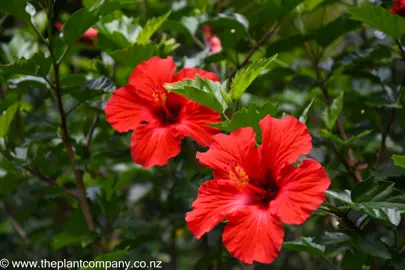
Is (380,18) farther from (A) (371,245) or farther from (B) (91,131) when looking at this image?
(B) (91,131)

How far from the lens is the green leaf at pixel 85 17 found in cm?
114

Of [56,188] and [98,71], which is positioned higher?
[98,71]

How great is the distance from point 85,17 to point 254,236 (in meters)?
0.59

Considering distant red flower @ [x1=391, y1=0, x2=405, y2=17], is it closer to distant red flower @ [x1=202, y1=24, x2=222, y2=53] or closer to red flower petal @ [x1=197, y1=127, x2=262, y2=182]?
red flower petal @ [x1=197, y1=127, x2=262, y2=182]

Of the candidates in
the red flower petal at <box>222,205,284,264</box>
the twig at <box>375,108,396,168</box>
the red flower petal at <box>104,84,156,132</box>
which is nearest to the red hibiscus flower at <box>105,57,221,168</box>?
the red flower petal at <box>104,84,156,132</box>

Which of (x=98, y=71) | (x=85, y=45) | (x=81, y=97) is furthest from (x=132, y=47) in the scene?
(x=85, y=45)

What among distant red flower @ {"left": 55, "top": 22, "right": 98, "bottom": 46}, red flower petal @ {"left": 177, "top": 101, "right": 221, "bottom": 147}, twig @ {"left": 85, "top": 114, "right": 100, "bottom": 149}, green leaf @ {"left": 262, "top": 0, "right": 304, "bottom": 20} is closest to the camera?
red flower petal @ {"left": 177, "top": 101, "right": 221, "bottom": 147}

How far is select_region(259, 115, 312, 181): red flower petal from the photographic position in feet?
3.06

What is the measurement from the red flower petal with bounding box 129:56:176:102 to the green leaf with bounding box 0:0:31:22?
26 centimetres

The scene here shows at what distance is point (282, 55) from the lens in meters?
1.69

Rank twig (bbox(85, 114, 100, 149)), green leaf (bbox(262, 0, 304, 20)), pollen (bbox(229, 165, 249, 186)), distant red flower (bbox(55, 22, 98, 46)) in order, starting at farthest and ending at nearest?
distant red flower (bbox(55, 22, 98, 46)) < twig (bbox(85, 114, 100, 149)) < green leaf (bbox(262, 0, 304, 20)) < pollen (bbox(229, 165, 249, 186))

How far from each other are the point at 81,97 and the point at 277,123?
558mm

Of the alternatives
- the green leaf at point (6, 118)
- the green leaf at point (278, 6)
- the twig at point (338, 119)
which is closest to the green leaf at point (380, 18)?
the green leaf at point (278, 6)

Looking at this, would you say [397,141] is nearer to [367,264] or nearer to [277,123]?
[367,264]
